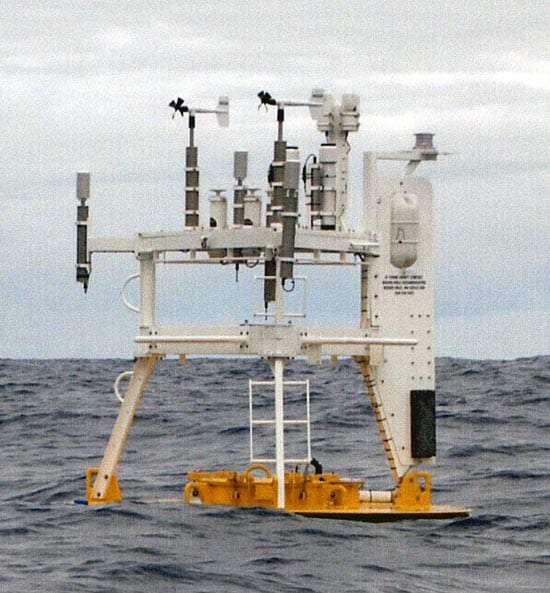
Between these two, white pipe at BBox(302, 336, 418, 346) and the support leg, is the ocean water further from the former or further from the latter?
white pipe at BBox(302, 336, 418, 346)

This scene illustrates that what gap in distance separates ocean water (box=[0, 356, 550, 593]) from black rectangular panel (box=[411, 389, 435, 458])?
41.1 inches

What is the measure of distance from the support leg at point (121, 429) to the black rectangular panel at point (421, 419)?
3.33m

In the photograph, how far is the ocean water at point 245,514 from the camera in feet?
74.6

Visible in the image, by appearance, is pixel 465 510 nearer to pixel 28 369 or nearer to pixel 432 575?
pixel 432 575

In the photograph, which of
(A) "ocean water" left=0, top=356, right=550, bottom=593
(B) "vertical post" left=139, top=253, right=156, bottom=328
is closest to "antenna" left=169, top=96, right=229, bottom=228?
(B) "vertical post" left=139, top=253, right=156, bottom=328

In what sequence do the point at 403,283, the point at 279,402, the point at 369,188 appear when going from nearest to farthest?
the point at 279,402
the point at 369,188
the point at 403,283

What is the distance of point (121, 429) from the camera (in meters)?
26.5

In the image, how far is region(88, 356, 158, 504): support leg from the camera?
86.2 feet

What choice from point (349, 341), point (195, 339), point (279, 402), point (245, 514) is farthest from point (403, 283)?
point (245, 514)

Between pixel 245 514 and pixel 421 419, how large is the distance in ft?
8.95

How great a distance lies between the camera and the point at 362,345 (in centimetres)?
2630

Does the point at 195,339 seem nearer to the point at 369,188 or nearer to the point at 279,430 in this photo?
the point at 279,430

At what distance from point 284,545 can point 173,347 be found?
3042 mm

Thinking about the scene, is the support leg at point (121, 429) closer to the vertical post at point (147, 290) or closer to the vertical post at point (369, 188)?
the vertical post at point (147, 290)
